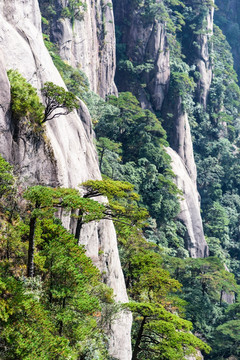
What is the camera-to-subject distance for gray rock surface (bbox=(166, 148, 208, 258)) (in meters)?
47.3

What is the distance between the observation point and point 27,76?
16.6m

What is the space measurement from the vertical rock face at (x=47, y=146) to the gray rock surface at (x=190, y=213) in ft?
89.2

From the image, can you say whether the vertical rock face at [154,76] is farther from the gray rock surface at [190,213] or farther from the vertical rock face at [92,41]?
the vertical rock face at [92,41]

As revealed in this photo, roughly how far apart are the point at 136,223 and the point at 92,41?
3931 cm

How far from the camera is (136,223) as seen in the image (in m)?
17.7

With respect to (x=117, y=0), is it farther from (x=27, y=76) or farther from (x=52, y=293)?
(x=52, y=293)

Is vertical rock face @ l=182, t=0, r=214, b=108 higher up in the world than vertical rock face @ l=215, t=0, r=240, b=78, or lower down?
lower down

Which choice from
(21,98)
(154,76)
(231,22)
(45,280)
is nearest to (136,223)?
(45,280)

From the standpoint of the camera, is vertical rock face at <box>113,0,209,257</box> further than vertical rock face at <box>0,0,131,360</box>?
Yes

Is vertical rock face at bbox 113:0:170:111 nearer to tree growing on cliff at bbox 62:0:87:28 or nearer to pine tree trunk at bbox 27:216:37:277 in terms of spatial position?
tree growing on cliff at bbox 62:0:87:28

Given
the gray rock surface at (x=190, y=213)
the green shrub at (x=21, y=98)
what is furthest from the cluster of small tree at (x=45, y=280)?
the gray rock surface at (x=190, y=213)

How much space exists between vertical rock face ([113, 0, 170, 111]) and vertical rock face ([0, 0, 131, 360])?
119 feet

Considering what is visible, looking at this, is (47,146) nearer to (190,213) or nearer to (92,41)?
(190,213)

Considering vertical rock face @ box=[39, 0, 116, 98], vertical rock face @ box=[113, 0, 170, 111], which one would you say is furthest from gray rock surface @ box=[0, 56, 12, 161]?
vertical rock face @ box=[113, 0, 170, 111]
